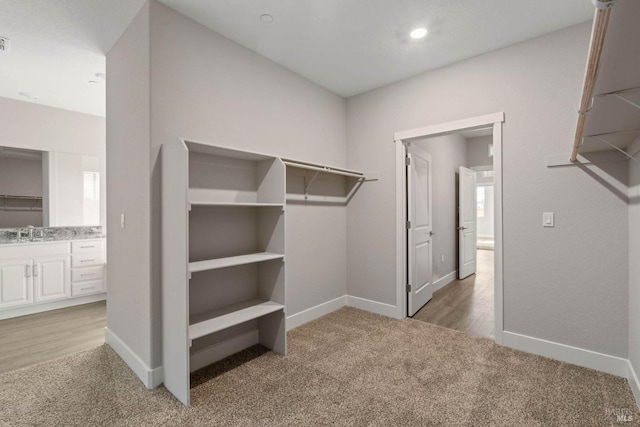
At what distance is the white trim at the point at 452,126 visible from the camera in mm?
2680

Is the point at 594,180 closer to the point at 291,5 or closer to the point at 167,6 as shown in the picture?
the point at 291,5

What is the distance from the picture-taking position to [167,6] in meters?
2.13

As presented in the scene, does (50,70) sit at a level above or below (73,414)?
above

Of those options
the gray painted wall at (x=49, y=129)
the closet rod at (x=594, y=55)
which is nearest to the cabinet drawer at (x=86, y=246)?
the gray painted wall at (x=49, y=129)

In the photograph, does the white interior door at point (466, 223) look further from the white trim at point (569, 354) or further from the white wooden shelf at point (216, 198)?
the white wooden shelf at point (216, 198)

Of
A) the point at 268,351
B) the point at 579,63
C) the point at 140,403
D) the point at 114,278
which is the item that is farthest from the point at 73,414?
the point at 579,63

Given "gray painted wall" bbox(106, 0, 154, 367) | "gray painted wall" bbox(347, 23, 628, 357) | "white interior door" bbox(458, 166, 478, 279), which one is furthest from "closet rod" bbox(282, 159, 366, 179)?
"white interior door" bbox(458, 166, 478, 279)

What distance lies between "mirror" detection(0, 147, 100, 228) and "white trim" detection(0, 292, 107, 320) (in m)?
1.04

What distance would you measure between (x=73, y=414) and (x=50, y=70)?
3203mm

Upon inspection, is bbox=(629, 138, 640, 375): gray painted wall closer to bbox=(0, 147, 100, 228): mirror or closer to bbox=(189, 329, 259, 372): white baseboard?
bbox=(189, 329, 259, 372): white baseboard

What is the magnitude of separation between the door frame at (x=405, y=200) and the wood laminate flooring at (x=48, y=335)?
308cm

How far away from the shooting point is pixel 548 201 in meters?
2.43

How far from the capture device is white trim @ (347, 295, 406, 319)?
335cm

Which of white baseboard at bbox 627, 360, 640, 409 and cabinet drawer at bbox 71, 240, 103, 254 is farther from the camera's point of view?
cabinet drawer at bbox 71, 240, 103, 254
